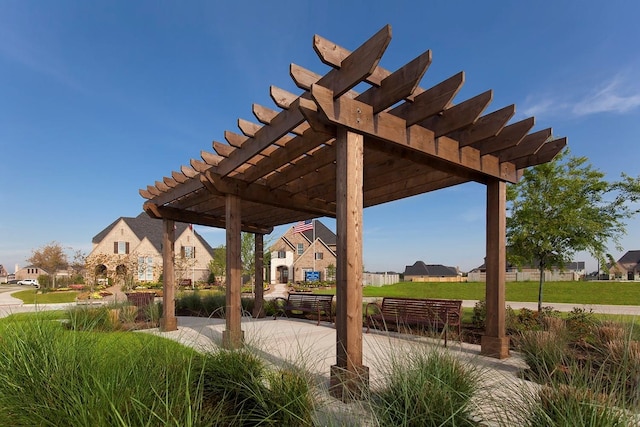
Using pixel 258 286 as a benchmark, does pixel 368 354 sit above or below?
below

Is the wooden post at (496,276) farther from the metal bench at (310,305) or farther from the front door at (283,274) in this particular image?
the front door at (283,274)

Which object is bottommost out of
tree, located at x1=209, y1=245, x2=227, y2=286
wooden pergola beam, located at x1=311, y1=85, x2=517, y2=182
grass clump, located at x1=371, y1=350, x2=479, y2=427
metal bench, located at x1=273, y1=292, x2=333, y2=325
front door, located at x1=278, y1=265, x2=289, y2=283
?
front door, located at x1=278, y1=265, x2=289, y2=283

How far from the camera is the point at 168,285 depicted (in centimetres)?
880

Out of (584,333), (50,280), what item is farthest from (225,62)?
(50,280)

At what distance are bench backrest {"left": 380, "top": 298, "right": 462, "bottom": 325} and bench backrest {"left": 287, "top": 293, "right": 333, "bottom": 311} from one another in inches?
79.6

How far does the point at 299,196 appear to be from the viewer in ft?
25.1

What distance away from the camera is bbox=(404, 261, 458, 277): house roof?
6056cm

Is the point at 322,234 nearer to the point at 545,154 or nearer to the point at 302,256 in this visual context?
the point at 302,256

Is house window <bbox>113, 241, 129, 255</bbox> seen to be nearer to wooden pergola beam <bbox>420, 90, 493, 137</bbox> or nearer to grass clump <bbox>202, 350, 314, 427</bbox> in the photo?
grass clump <bbox>202, 350, 314, 427</bbox>

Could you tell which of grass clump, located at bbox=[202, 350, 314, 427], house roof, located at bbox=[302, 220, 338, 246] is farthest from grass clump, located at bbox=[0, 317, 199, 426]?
house roof, located at bbox=[302, 220, 338, 246]

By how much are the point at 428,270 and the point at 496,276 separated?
58933 millimetres

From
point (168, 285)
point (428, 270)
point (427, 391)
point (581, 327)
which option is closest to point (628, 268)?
point (428, 270)

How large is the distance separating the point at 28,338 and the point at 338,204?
3.41 meters

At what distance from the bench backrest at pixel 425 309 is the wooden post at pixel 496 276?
0.85m
